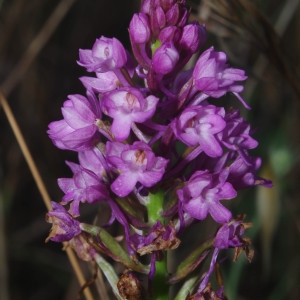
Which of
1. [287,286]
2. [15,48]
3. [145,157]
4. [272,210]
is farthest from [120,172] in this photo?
[15,48]

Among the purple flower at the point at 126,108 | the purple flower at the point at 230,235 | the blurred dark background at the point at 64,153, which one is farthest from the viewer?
the blurred dark background at the point at 64,153

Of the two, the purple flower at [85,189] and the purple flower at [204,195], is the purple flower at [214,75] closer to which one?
the purple flower at [204,195]

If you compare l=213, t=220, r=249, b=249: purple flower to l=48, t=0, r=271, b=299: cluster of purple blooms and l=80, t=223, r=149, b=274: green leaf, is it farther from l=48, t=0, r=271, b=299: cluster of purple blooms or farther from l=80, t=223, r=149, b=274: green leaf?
l=80, t=223, r=149, b=274: green leaf

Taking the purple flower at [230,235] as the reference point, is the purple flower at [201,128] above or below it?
above

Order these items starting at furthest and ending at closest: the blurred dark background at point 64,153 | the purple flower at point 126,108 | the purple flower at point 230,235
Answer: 1. the blurred dark background at point 64,153
2. the purple flower at point 230,235
3. the purple flower at point 126,108

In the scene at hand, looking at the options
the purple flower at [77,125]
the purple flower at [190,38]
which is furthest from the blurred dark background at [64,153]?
the purple flower at [77,125]

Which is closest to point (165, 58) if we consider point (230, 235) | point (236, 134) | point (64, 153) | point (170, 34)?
point (170, 34)

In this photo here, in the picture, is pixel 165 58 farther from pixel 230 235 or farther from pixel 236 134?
pixel 230 235
